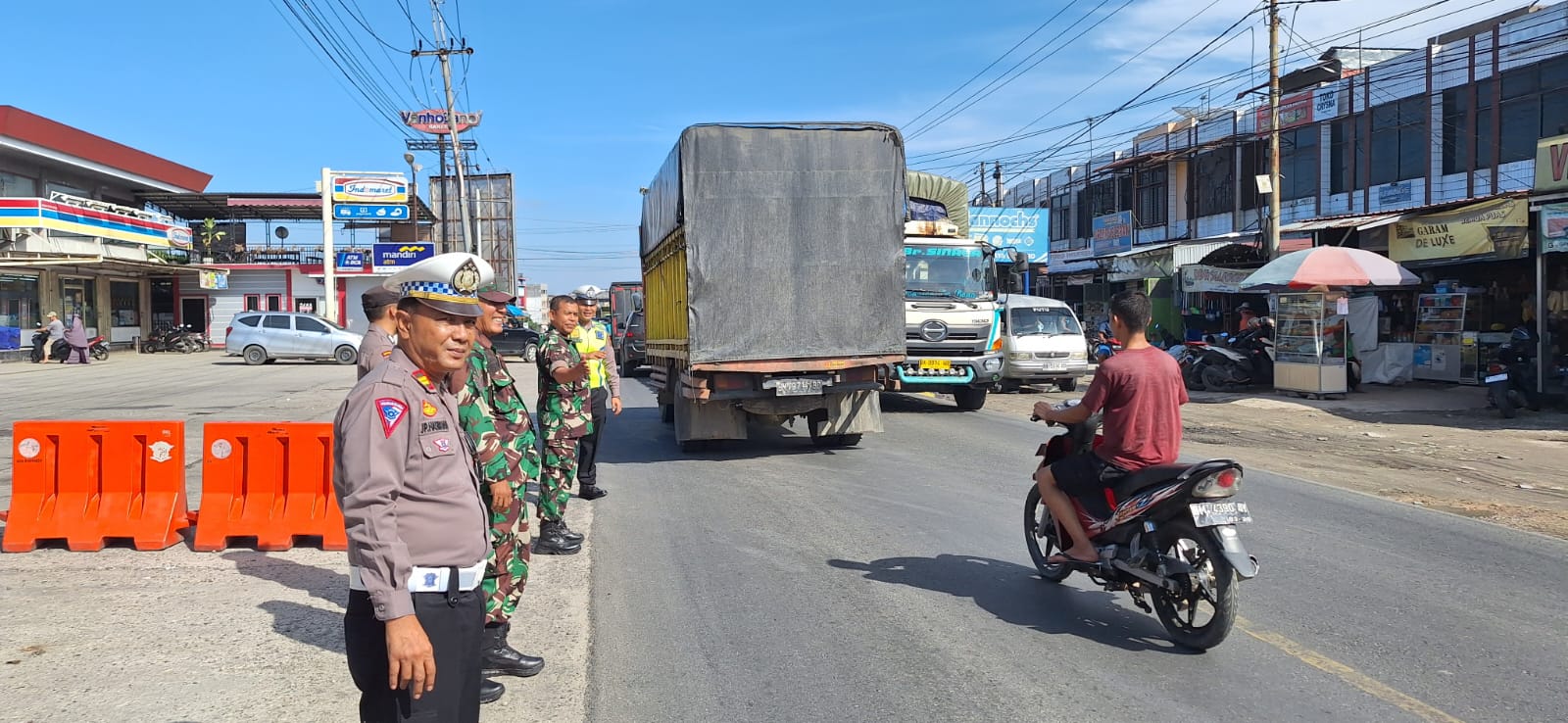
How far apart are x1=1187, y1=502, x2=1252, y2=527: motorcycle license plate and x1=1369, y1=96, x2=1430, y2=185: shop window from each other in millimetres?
25559

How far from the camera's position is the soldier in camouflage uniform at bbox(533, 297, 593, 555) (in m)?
6.69

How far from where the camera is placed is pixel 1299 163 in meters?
29.5

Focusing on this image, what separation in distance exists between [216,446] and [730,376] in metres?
4.92

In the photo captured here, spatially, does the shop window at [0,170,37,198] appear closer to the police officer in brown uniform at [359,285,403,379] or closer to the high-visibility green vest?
the high-visibility green vest

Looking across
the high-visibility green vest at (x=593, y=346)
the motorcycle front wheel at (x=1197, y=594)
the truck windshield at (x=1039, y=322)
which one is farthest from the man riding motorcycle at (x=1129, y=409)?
the truck windshield at (x=1039, y=322)

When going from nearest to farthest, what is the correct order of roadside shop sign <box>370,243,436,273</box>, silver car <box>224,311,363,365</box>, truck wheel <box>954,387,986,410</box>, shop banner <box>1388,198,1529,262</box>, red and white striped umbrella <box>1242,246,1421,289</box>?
shop banner <box>1388,198,1529,262</box> < truck wheel <box>954,387,986,410</box> < red and white striped umbrella <box>1242,246,1421,289</box> < silver car <box>224,311,363,365</box> < roadside shop sign <box>370,243,436,273</box>

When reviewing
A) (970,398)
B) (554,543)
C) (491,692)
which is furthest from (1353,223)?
(491,692)

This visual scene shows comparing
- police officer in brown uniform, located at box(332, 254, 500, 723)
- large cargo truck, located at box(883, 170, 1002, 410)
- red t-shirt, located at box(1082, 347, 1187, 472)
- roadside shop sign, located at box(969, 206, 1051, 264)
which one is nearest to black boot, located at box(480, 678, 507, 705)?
police officer in brown uniform, located at box(332, 254, 500, 723)

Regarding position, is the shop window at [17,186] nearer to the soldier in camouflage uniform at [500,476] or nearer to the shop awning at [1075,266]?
the shop awning at [1075,266]

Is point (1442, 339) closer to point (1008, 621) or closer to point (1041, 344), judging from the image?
point (1041, 344)

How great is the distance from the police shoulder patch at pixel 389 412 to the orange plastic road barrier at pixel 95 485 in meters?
4.97

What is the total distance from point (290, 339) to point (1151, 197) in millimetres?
29465

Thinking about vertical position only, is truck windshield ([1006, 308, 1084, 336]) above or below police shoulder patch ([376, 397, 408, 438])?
above

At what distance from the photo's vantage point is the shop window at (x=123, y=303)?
3772cm
